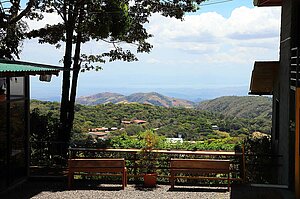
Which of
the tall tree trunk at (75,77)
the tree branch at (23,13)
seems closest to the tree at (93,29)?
the tall tree trunk at (75,77)

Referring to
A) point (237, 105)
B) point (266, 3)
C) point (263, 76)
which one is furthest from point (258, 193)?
point (237, 105)

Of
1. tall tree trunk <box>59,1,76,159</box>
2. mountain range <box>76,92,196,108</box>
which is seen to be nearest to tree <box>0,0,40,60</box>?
tall tree trunk <box>59,1,76,159</box>

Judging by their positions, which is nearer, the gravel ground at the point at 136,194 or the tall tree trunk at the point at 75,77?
the gravel ground at the point at 136,194

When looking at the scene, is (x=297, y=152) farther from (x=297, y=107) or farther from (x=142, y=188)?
(x=142, y=188)

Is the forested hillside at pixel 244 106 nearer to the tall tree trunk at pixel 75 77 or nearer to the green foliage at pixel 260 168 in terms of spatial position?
the tall tree trunk at pixel 75 77

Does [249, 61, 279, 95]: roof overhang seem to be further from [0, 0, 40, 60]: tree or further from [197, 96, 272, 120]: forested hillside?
[197, 96, 272, 120]: forested hillside

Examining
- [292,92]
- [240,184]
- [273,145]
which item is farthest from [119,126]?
[292,92]
